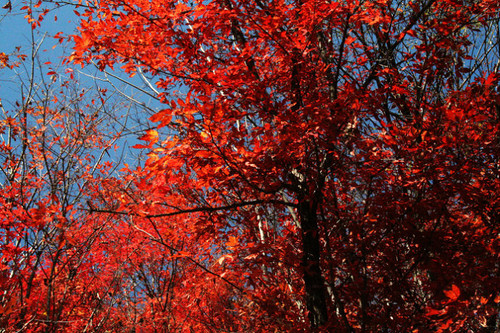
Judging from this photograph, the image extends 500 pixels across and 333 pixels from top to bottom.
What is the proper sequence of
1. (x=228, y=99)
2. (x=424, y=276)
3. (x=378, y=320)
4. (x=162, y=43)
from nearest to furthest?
(x=378, y=320) < (x=228, y=99) < (x=162, y=43) < (x=424, y=276)

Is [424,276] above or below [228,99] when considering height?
below

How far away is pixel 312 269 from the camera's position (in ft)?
14.8

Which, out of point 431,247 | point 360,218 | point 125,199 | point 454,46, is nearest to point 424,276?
point 431,247

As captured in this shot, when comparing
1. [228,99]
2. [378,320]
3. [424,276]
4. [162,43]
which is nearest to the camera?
[378,320]

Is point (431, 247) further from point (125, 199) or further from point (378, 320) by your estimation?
point (125, 199)

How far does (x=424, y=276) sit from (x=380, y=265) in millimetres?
3197

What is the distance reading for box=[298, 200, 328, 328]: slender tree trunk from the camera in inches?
169

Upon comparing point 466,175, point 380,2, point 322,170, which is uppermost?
point 380,2

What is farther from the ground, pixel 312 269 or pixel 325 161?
pixel 325 161

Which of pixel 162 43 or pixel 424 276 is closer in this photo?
pixel 162 43

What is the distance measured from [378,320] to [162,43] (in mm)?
4319

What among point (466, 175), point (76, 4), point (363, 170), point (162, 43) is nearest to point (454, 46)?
point (466, 175)

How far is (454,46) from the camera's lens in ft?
14.3

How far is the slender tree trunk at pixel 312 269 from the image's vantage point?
4.30 metres
